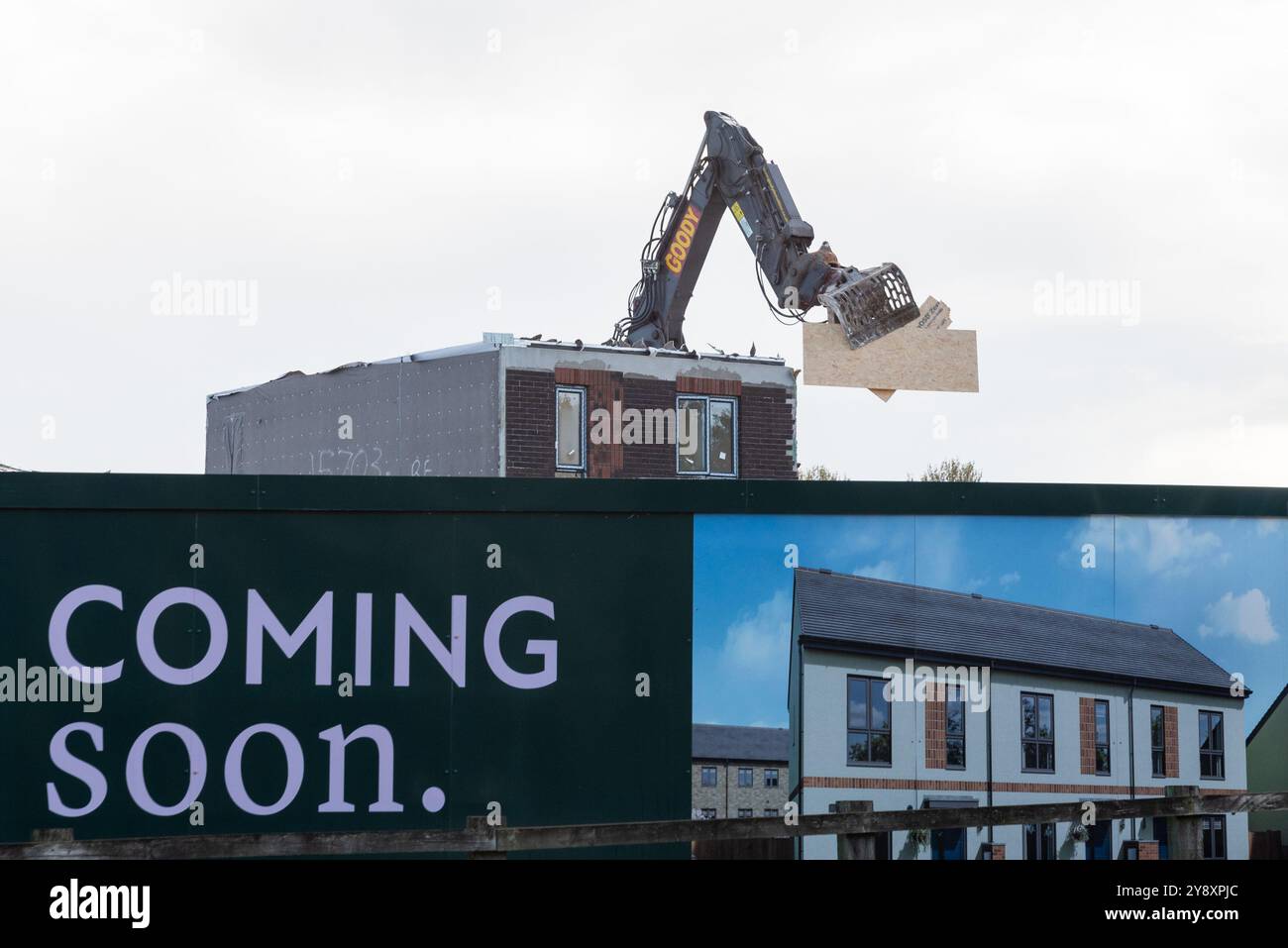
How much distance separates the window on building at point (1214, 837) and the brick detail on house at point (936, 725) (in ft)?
6.42

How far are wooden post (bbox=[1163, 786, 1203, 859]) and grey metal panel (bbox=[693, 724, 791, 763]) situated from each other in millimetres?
2571

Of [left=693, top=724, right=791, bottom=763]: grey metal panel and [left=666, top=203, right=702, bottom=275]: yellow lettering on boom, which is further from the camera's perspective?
[left=666, top=203, right=702, bottom=275]: yellow lettering on boom

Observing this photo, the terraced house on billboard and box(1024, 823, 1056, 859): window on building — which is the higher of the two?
the terraced house on billboard

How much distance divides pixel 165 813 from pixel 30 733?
3.36 ft

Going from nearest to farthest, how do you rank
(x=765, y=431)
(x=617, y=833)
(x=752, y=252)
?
(x=617, y=833), (x=752, y=252), (x=765, y=431)

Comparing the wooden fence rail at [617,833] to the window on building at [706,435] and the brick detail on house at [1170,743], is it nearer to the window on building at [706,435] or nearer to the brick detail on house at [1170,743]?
the brick detail on house at [1170,743]

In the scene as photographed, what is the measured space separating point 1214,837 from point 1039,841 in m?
1.31

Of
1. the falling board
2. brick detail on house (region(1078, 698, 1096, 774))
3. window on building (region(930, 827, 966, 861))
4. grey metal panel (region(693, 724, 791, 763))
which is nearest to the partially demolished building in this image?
the falling board

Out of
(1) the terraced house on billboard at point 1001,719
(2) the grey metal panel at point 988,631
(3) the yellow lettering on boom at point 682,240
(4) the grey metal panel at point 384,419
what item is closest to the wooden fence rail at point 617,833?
(1) the terraced house on billboard at point 1001,719

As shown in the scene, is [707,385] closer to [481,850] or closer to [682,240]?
[682,240]

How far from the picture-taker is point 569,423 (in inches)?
1283

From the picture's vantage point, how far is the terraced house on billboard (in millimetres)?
10805

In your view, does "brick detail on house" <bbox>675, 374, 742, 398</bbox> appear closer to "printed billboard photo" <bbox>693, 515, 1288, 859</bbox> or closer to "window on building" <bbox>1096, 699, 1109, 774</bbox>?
"printed billboard photo" <bbox>693, 515, 1288, 859</bbox>

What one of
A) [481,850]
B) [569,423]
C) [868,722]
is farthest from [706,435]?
[481,850]
